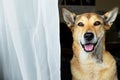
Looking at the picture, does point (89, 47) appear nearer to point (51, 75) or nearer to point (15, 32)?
point (51, 75)

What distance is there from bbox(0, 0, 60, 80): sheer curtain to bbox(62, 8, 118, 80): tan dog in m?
0.09

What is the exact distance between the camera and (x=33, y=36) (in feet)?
A: 3.73

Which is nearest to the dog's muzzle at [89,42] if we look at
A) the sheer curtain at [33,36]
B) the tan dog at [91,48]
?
the tan dog at [91,48]

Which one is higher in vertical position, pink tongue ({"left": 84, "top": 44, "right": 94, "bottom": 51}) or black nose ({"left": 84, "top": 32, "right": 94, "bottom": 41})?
black nose ({"left": 84, "top": 32, "right": 94, "bottom": 41})

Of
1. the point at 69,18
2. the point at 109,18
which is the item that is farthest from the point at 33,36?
the point at 109,18

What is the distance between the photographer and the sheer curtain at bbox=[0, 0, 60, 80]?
42.3 inches

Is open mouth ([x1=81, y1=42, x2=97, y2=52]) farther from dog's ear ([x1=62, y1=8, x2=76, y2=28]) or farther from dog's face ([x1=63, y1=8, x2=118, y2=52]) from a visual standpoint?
dog's ear ([x1=62, y1=8, x2=76, y2=28])

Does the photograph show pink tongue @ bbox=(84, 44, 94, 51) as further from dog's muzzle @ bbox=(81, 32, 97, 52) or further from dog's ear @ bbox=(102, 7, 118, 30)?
dog's ear @ bbox=(102, 7, 118, 30)

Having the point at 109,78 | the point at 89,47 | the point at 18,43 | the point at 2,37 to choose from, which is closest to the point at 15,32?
the point at 18,43

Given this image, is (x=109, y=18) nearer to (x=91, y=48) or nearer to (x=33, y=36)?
(x=91, y=48)

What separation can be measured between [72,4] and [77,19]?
30 cm

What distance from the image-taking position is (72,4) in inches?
54.8

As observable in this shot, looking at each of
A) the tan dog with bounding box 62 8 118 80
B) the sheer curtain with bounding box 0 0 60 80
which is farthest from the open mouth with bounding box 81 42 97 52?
the sheer curtain with bounding box 0 0 60 80

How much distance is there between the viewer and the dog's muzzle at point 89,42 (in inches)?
41.0
